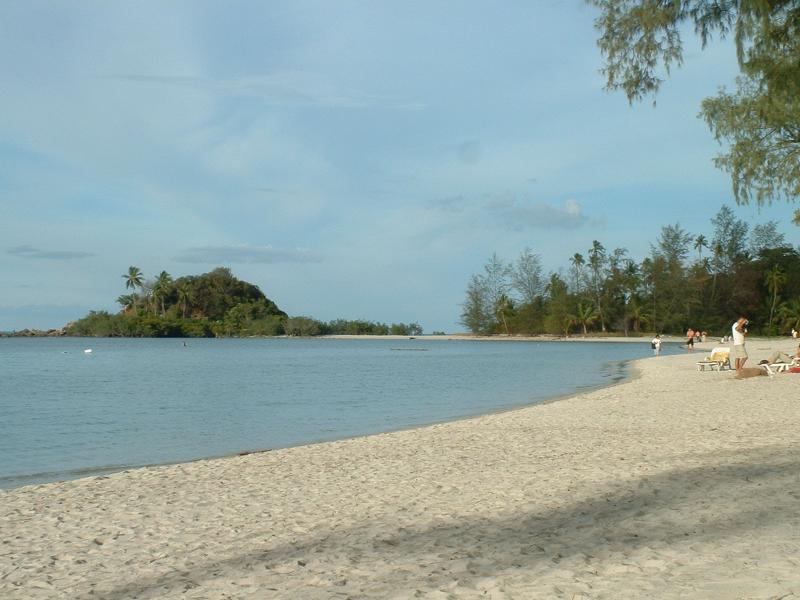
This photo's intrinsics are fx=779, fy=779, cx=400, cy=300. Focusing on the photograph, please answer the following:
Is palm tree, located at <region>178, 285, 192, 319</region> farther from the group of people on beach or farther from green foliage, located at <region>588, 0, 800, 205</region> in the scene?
green foliage, located at <region>588, 0, 800, 205</region>

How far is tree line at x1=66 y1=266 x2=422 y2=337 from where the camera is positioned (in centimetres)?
14425

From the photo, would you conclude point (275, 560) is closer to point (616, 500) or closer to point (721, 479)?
point (616, 500)

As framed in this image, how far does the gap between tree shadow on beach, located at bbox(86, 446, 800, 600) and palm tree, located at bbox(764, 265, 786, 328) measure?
88.6 m

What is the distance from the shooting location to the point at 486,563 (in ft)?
18.7

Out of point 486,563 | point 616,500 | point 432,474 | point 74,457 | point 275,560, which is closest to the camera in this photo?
point 486,563

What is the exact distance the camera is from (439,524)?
7.05 m

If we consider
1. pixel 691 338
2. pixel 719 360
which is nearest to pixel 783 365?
pixel 719 360

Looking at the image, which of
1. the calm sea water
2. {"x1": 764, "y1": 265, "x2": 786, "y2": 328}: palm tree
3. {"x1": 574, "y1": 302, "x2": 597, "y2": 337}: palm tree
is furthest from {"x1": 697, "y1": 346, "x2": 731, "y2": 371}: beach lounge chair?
{"x1": 574, "y1": 302, "x2": 597, "y2": 337}: palm tree

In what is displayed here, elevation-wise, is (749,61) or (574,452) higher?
(749,61)

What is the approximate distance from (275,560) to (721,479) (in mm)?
4934

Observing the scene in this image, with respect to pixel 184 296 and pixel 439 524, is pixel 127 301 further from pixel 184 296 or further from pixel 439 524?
pixel 439 524

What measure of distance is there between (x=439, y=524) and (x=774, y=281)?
9148 centimetres

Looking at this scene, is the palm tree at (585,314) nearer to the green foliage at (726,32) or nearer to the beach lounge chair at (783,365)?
the beach lounge chair at (783,365)

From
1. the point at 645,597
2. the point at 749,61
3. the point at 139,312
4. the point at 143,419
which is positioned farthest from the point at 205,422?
the point at 139,312
